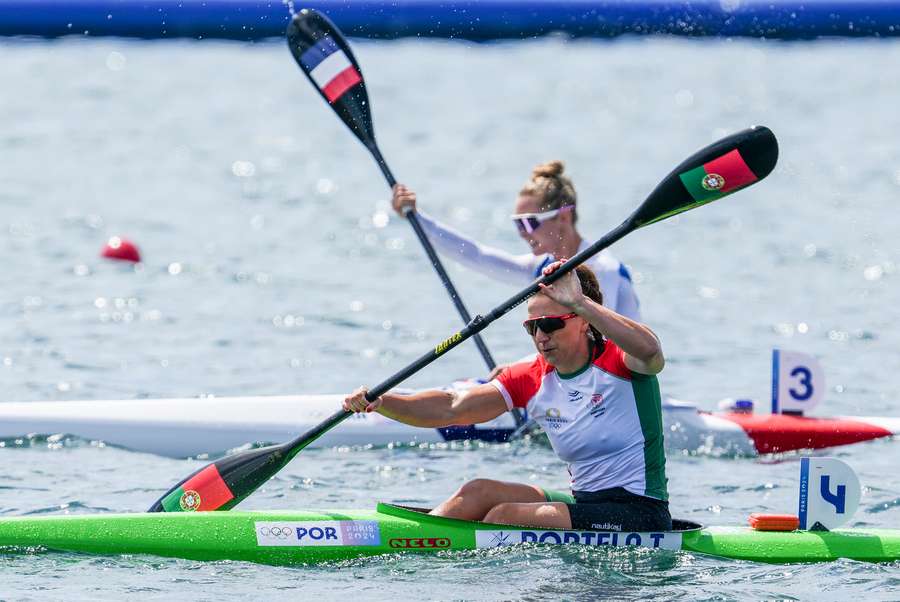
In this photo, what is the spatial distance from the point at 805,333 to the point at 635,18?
42.8ft

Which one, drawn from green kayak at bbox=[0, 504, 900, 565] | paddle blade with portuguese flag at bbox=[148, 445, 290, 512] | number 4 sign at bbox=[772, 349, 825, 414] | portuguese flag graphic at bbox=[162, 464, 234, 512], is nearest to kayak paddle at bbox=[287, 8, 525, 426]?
number 4 sign at bbox=[772, 349, 825, 414]

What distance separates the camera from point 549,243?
7410mm

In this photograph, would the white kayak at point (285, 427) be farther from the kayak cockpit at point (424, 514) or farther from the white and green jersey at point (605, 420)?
the white and green jersey at point (605, 420)

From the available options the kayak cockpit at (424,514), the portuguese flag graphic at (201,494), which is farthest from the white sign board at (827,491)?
the portuguese flag graphic at (201,494)

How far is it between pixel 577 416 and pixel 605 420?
105 mm

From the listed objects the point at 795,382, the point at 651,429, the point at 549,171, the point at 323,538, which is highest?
the point at 549,171

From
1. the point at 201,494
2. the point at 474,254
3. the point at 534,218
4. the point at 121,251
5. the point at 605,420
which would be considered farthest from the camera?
the point at 121,251

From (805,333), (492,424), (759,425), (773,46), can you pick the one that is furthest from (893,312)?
(773,46)

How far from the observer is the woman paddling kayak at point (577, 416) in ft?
18.7

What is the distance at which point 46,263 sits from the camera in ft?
43.2

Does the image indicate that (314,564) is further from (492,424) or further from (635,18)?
(635,18)

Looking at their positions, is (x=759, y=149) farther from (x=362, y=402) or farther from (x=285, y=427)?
(x=285, y=427)

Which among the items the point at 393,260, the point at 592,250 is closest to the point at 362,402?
the point at 592,250

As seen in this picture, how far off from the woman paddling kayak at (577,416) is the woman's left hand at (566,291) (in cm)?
10
